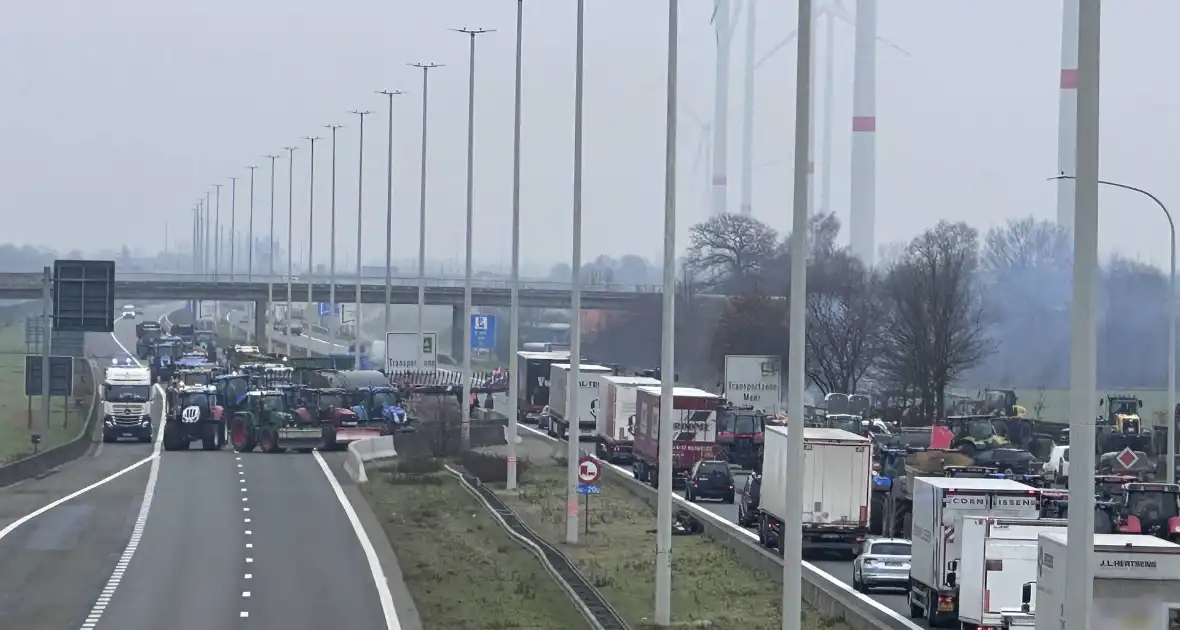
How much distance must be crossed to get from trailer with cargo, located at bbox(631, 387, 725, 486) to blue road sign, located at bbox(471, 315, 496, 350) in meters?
34.6

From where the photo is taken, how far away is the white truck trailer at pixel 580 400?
75.4 meters

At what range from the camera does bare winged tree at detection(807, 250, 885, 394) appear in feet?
297

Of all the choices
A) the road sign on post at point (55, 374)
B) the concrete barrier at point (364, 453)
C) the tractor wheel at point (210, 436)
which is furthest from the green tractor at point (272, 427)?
the road sign on post at point (55, 374)

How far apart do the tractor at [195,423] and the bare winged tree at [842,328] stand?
29715 millimetres

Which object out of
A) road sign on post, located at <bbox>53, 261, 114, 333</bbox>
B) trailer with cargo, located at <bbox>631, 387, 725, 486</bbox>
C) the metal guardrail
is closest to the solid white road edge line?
the metal guardrail

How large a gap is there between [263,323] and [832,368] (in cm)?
8667

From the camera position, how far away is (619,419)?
65.8 meters

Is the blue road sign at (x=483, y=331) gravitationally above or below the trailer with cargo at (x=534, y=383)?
above

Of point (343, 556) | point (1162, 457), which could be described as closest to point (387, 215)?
point (1162, 457)

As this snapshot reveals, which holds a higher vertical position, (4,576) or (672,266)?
(672,266)

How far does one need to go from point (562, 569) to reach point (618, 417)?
30.7m

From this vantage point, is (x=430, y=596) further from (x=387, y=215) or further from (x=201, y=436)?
(x=387, y=215)

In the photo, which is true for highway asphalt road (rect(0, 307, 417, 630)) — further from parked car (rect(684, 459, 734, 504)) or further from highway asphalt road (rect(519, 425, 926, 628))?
parked car (rect(684, 459, 734, 504))

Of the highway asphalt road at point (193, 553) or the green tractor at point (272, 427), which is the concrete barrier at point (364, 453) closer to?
the highway asphalt road at point (193, 553)
